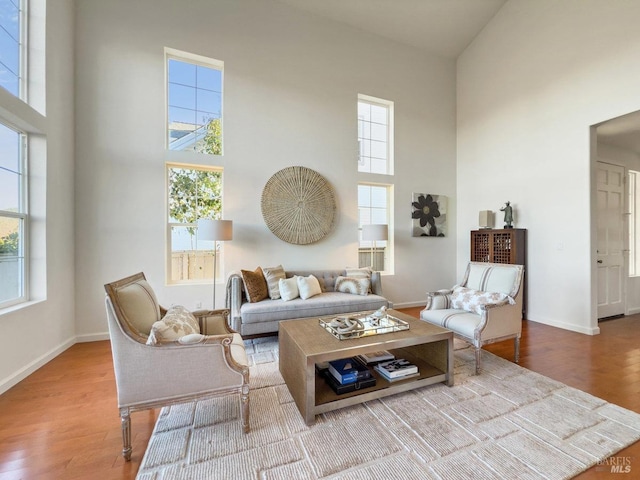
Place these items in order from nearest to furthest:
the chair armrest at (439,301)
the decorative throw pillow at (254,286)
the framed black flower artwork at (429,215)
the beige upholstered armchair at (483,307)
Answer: the beige upholstered armchair at (483,307) → the chair armrest at (439,301) → the decorative throw pillow at (254,286) → the framed black flower artwork at (429,215)

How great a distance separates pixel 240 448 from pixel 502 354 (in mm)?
2663

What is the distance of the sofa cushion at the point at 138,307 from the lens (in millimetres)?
1584

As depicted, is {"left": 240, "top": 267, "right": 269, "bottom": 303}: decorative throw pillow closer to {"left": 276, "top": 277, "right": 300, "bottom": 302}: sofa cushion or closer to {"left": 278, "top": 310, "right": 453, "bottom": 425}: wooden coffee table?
{"left": 276, "top": 277, "right": 300, "bottom": 302}: sofa cushion

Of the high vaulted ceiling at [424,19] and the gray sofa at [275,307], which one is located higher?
the high vaulted ceiling at [424,19]

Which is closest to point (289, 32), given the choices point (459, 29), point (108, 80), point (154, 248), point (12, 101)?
point (108, 80)

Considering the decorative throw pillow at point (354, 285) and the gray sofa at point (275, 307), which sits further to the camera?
the decorative throw pillow at point (354, 285)

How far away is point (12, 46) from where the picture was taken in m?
2.39

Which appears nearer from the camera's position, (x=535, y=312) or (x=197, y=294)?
(x=197, y=294)

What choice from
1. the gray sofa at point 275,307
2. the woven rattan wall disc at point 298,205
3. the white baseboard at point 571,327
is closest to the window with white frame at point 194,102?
the woven rattan wall disc at point 298,205

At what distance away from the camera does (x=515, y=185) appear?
417 cm

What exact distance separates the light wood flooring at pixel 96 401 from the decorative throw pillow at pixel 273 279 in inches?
65.6

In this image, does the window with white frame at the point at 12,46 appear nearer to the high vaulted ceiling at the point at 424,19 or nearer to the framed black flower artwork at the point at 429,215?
the high vaulted ceiling at the point at 424,19

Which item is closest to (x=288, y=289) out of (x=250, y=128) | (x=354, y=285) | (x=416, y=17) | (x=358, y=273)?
(x=354, y=285)

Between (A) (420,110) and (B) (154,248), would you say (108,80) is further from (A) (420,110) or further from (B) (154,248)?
(A) (420,110)
